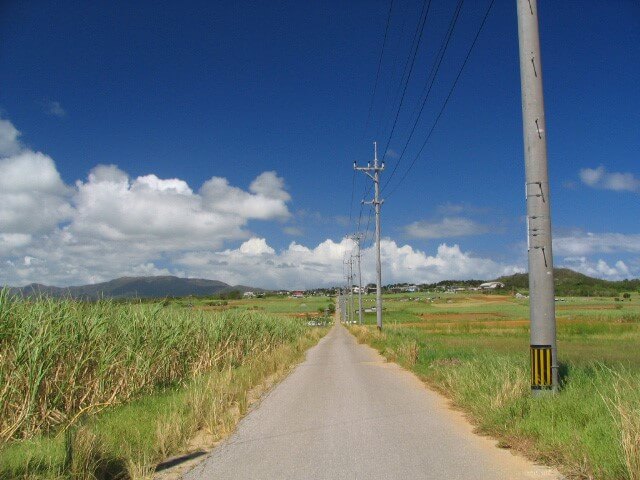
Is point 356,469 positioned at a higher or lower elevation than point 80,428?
lower

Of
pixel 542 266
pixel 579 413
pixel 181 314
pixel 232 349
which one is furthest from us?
pixel 232 349

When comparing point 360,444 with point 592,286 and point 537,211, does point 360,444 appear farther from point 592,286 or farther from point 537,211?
point 592,286

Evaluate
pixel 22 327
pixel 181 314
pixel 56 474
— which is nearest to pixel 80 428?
pixel 56 474

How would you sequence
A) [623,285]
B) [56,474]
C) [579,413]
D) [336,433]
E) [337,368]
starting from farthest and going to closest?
1. [623,285]
2. [337,368]
3. [336,433]
4. [579,413]
5. [56,474]

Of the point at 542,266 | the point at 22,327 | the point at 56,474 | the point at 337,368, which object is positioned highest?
the point at 542,266

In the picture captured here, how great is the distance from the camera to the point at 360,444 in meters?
7.60

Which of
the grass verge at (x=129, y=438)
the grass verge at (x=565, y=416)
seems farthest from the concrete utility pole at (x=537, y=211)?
the grass verge at (x=129, y=438)

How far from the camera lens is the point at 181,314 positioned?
1697 centimetres

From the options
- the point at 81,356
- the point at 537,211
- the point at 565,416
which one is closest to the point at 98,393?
the point at 81,356

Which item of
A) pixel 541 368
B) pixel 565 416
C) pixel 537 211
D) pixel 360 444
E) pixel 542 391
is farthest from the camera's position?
pixel 537 211

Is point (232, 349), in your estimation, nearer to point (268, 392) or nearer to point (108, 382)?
point (268, 392)

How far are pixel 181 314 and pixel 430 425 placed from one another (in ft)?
34.0

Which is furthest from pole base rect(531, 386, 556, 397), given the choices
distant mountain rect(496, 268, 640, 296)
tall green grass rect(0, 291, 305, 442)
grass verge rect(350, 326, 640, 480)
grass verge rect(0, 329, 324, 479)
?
distant mountain rect(496, 268, 640, 296)

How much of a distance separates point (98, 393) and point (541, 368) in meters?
8.23
